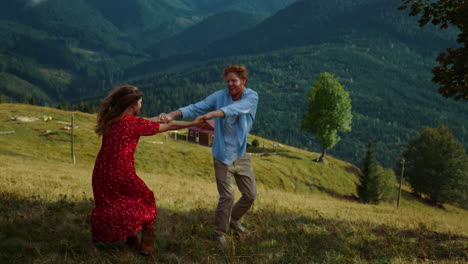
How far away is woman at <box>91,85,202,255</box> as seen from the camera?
5.52m

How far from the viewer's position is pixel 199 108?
23.0 feet

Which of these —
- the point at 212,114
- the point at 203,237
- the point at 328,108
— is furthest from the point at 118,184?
the point at 328,108

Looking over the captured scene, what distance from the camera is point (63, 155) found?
4853cm

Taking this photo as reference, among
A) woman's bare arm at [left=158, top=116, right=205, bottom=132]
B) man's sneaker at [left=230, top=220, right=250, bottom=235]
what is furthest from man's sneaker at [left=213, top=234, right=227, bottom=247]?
woman's bare arm at [left=158, top=116, right=205, bottom=132]

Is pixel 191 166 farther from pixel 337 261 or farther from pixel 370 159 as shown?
pixel 337 261

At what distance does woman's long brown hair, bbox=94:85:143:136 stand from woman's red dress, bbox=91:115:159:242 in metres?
0.10

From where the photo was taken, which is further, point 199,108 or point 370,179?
point 370,179

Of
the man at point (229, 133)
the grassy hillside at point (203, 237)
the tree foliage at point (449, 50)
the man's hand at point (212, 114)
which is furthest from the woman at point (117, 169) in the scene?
the tree foliage at point (449, 50)

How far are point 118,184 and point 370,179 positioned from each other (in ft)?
206

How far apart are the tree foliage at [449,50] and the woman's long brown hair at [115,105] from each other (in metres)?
7.51

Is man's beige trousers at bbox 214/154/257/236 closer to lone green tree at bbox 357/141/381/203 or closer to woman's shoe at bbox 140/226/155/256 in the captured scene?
woman's shoe at bbox 140/226/155/256

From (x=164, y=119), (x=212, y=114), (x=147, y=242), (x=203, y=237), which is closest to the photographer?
(x=147, y=242)

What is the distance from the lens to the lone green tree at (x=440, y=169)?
70.8 m

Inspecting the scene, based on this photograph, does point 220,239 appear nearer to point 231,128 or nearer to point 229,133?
point 229,133
